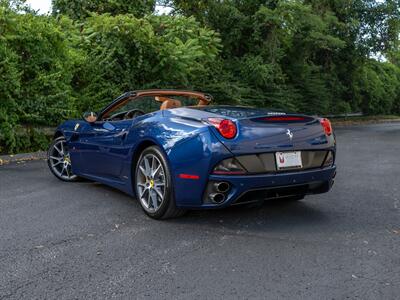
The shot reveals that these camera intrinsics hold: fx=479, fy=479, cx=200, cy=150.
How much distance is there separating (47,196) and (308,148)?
3129 millimetres

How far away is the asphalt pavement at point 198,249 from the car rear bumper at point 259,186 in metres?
0.29

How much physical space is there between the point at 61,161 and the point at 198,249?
3.47m

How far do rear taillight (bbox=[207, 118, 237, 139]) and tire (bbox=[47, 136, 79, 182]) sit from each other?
299 centimetres

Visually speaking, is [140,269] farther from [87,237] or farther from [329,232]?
[329,232]

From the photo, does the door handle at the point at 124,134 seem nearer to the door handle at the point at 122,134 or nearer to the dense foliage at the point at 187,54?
the door handle at the point at 122,134

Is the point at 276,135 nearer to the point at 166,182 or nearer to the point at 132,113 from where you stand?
the point at 166,182

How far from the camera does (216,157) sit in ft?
A: 13.4

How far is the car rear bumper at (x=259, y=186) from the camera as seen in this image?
13.6ft

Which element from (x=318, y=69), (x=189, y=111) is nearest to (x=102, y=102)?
(x=189, y=111)

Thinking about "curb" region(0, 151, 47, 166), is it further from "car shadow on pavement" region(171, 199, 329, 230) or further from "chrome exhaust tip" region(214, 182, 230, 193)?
"chrome exhaust tip" region(214, 182, 230, 193)

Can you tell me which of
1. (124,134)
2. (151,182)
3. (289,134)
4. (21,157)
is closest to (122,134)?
(124,134)

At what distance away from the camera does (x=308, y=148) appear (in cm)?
448

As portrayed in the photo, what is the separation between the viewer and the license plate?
14.0 ft

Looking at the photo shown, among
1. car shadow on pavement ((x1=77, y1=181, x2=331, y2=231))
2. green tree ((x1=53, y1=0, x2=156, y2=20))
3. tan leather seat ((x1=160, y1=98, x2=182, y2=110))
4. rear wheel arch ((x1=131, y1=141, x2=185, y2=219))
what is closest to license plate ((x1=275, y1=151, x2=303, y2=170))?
car shadow on pavement ((x1=77, y1=181, x2=331, y2=231))
